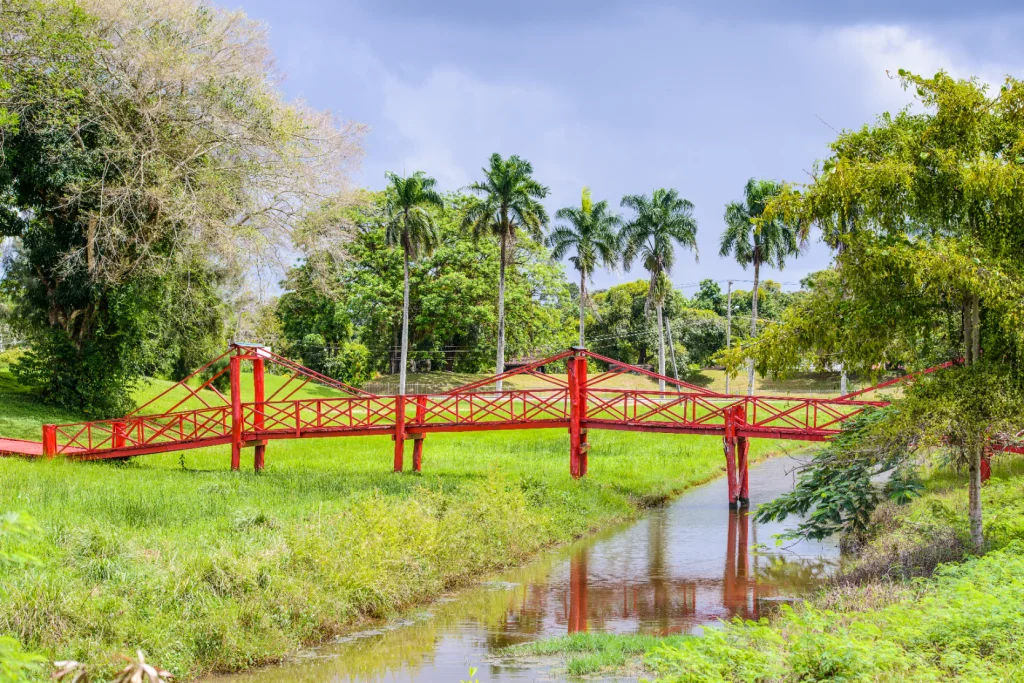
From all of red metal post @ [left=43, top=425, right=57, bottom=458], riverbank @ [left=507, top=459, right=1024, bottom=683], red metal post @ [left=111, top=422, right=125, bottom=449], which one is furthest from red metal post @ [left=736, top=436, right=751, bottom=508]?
red metal post @ [left=43, top=425, right=57, bottom=458]

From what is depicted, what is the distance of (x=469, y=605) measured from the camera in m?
15.7

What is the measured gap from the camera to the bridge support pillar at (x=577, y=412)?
26.5 meters

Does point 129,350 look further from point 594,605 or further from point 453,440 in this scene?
point 594,605

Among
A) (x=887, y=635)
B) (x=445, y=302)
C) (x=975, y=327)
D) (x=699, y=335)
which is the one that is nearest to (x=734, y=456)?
(x=975, y=327)

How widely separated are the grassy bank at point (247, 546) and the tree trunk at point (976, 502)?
8.31 meters

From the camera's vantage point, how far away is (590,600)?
16359 millimetres

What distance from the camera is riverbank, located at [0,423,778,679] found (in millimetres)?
11570

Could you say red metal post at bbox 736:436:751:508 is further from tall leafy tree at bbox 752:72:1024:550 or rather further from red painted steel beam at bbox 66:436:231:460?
red painted steel beam at bbox 66:436:231:460

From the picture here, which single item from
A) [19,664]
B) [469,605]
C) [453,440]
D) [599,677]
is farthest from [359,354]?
[19,664]

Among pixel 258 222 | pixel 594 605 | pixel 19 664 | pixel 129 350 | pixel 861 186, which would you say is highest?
pixel 258 222

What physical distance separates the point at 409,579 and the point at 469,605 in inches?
43.7

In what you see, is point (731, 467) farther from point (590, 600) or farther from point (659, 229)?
point (659, 229)

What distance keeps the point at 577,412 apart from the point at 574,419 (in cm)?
27

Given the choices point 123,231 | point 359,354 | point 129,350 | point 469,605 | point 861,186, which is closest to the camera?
point 861,186
